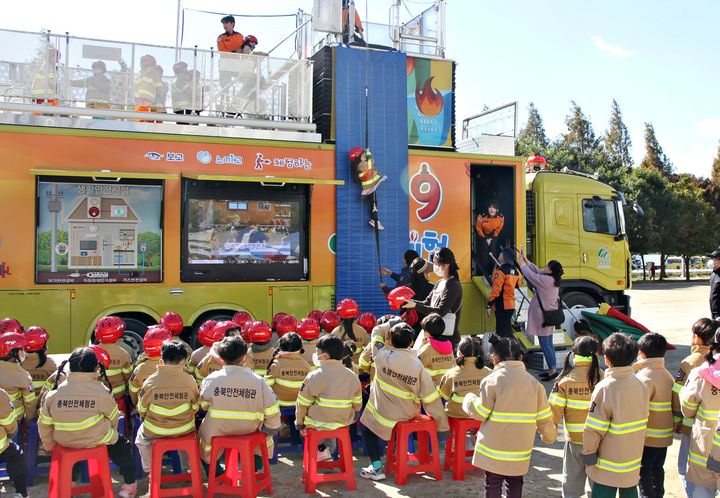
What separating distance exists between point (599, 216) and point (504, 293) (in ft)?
11.6

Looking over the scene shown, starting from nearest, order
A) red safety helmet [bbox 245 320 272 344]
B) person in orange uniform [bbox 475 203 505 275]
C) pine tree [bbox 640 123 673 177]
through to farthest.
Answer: red safety helmet [bbox 245 320 272 344]
person in orange uniform [bbox 475 203 505 275]
pine tree [bbox 640 123 673 177]

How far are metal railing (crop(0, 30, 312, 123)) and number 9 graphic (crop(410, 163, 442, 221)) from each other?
186 centimetres

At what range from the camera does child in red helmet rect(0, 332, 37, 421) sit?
4.77 m

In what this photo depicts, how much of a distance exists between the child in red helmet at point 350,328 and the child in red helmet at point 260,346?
104cm

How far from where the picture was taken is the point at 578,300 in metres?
11.2

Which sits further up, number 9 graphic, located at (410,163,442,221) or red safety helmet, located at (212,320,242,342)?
number 9 graphic, located at (410,163,442,221)

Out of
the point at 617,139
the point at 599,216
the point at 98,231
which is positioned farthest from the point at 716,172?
the point at 98,231

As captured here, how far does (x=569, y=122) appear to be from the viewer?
159ft

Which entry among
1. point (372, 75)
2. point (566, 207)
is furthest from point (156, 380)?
point (566, 207)

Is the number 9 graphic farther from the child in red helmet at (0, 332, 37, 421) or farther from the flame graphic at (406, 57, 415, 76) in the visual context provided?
the child in red helmet at (0, 332, 37, 421)

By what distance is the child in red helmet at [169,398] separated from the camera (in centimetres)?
455

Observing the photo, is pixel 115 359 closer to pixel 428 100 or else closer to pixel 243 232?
pixel 243 232

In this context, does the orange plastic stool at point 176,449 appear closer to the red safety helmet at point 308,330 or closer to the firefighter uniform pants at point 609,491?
the red safety helmet at point 308,330

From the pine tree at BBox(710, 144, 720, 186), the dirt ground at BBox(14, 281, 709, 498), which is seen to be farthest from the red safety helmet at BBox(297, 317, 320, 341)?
the pine tree at BBox(710, 144, 720, 186)
